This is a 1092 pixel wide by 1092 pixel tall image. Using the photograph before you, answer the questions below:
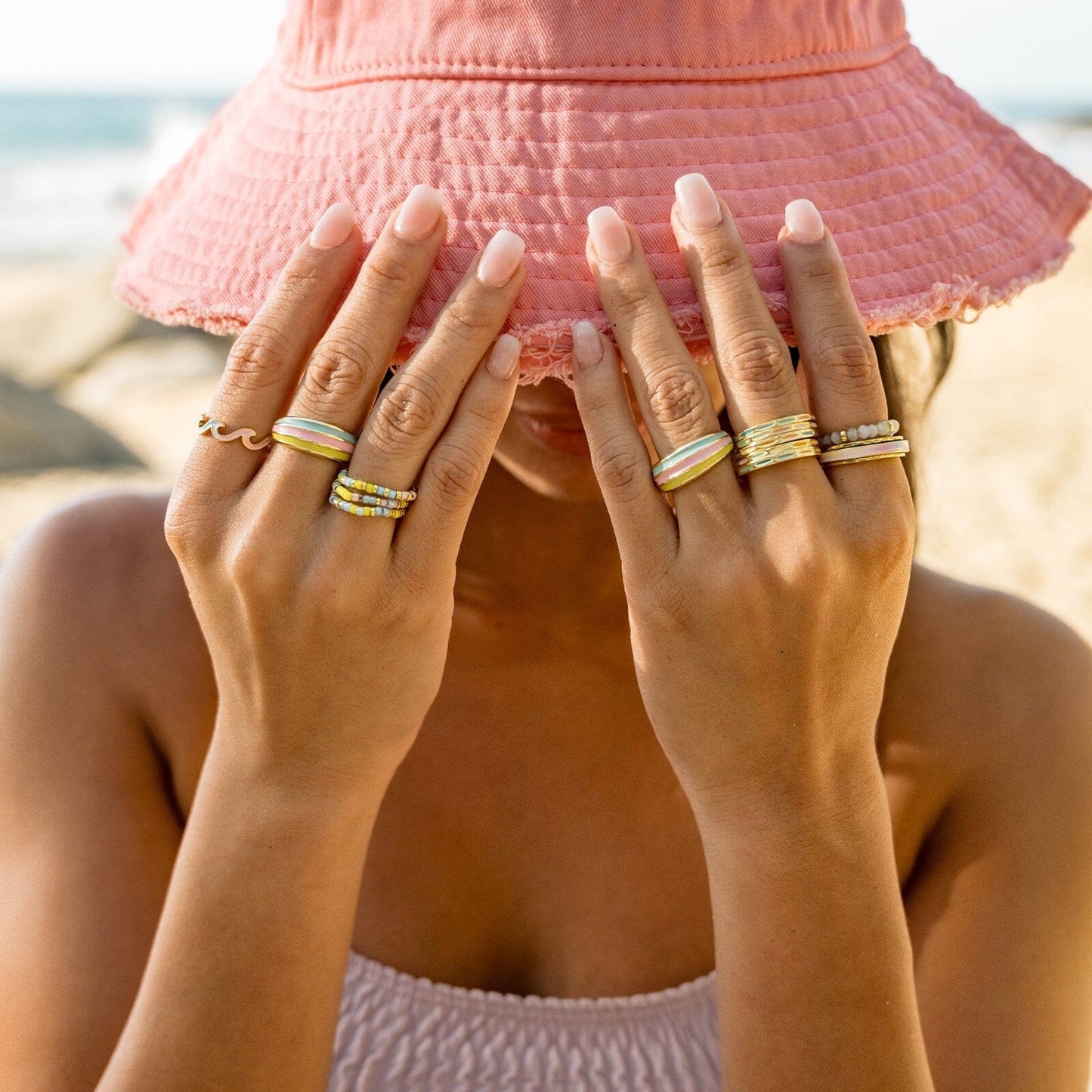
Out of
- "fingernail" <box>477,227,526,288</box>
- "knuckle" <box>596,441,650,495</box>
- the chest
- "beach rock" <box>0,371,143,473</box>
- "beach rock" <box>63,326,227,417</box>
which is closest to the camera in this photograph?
"fingernail" <box>477,227,526,288</box>

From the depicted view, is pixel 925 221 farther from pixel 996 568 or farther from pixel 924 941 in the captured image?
pixel 996 568

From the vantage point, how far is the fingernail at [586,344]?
1273 mm

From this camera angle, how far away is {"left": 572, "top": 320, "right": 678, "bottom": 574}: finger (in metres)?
1.30

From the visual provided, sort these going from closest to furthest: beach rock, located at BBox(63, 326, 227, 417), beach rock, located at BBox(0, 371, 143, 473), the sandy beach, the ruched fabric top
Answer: the ruched fabric top < the sandy beach < beach rock, located at BBox(0, 371, 143, 473) < beach rock, located at BBox(63, 326, 227, 417)

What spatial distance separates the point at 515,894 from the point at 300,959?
0.62 m

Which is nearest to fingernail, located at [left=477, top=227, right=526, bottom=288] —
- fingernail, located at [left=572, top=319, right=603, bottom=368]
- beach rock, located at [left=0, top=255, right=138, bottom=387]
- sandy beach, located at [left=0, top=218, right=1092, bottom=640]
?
fingernail, located at [left=572, top=319, right=603, bottom=368]

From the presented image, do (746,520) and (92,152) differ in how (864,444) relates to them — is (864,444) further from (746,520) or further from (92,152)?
(92,152)

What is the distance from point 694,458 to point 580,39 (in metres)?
0.48

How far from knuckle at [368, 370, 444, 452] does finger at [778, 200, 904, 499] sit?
1.37 feet

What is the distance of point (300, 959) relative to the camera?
1.54 meters

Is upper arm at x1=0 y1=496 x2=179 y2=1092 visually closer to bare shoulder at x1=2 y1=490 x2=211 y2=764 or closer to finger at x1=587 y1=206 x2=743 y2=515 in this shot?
bare shoulder at x1=2 y1=490 x2=211 y2=764

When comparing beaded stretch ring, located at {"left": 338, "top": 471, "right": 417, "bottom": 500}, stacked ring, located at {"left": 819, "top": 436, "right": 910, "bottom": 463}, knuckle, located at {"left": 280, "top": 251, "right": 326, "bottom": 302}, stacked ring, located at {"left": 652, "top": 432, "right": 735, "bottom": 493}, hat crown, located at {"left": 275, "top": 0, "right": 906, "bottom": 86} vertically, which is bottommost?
beaded stretch ring, located at {"left": 338, "top": 471, "right": 417, "bottom": 500}

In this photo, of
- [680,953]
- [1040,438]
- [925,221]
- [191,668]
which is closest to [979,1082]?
→ [680,953]

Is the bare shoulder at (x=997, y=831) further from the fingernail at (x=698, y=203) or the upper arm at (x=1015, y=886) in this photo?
the fingernail at (x=698, y=203)
